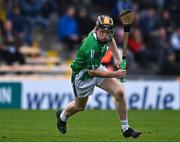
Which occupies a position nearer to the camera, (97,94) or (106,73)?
(106,73)

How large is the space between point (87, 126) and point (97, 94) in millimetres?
7253

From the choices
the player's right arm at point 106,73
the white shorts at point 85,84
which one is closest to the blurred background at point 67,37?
the white shorts at point 85,84

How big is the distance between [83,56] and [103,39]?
530 mm

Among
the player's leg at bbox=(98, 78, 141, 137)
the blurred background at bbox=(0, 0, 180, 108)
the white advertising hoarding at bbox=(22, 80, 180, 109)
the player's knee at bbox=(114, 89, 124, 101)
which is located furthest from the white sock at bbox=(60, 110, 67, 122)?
the blurred background at bbox=(0, 0, 180, 108)

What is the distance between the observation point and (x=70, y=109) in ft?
43.8

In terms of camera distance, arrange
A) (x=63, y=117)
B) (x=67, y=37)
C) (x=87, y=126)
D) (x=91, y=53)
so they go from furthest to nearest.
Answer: (x=67, y=37) → (x=87, y=126) → (x=63, y=117) → (x=91, y=53)

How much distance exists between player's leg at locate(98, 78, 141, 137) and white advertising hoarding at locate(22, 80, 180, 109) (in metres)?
10.1

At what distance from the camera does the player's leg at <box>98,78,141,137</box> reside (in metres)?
12.6

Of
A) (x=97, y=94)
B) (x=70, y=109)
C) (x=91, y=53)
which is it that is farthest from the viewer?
(x=97, y=94)

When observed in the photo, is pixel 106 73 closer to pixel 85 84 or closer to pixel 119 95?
pixel 119 95

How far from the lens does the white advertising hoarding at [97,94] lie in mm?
22938

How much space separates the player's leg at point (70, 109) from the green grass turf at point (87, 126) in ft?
0.56

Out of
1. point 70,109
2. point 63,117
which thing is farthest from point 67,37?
point 70,109

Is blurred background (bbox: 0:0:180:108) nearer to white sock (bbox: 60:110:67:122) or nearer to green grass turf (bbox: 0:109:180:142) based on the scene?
green grass turf (bbox: 0:109:180:142)
